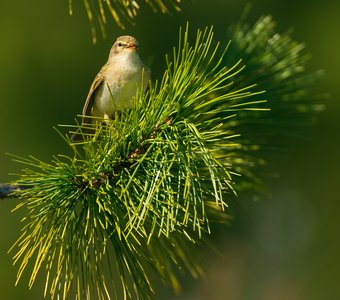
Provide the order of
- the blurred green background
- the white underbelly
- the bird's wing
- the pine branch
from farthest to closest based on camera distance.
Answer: the blurred green background < the bird's wing < the white underbelly < the pine branch

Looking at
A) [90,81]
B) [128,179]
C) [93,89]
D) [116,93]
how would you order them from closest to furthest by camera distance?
[128,179]
[116,93]
[93,89]
[90,81]

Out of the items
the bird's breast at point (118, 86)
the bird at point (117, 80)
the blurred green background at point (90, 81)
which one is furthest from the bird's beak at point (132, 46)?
the blurred green background at point (90, 81)

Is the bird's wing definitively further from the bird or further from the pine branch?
the pine branch

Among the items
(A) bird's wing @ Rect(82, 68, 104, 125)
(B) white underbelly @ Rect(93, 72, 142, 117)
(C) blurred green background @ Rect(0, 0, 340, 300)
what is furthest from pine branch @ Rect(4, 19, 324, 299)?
(C) blurred green background @ Rect(0, 0, 340, 300)

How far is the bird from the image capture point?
372cm

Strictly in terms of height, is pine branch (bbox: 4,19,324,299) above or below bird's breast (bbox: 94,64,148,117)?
below

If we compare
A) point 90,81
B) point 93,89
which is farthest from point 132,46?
point 90,81

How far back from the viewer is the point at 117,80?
378 cm

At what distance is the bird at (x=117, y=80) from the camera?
12.2ft

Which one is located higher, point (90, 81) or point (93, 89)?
point (90, 81)

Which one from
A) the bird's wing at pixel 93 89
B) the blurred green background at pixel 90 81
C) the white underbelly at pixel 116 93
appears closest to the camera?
the white underbelly at pixel 116 93

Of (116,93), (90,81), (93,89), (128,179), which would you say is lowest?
(128,179)

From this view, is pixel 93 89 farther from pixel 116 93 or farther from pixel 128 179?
→ pixel 128 179

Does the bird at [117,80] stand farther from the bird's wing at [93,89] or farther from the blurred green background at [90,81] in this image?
the blurred green background at [90,81]
